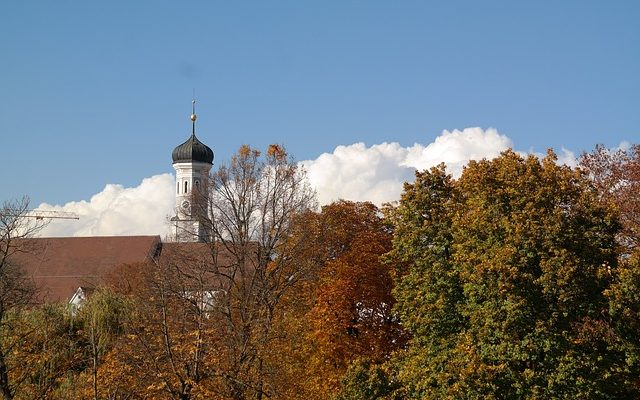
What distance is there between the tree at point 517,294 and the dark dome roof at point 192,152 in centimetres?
8664

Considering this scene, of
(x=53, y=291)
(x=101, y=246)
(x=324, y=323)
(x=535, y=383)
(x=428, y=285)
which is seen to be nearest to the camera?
(x=535, y=383)

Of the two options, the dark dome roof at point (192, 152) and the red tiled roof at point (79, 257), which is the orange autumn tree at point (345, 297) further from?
the dark dome roof at point (192, 152)

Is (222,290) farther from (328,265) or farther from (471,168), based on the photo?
(471,168)

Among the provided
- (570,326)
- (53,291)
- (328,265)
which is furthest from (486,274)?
(53,291)

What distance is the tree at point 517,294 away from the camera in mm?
27125

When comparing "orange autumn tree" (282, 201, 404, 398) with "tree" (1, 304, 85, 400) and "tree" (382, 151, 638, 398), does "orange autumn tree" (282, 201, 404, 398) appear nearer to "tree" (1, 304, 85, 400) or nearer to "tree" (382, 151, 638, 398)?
"tree" (382, 151, 638, 398)

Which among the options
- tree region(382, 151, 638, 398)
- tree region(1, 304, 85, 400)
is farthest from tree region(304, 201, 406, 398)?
tree region(1, 304, 85, 400)

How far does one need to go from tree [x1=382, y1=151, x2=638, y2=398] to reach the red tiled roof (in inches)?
2275

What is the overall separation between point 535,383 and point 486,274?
10.6ft

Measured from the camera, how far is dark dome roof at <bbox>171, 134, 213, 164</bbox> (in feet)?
382

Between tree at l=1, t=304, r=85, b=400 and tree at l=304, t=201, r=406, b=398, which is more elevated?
tree at l=304, t=201, r=406, b=398

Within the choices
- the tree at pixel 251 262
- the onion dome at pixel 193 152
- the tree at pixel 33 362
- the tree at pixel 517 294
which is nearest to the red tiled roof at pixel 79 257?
the onion dome at pixel 193 152

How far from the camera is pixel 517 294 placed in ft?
91.4

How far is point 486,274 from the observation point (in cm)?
2820
